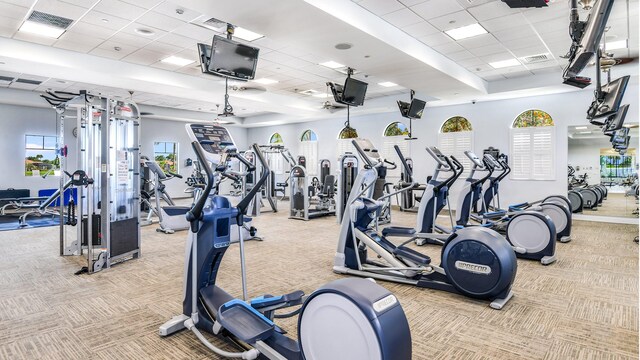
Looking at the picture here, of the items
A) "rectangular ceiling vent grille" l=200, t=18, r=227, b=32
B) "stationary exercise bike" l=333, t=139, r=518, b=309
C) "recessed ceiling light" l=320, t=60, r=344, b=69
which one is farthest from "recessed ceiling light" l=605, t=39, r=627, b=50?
"rectangular ceiling vent grille" l=200, t=18, r=227, b=32

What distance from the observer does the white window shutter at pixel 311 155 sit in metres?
14.5

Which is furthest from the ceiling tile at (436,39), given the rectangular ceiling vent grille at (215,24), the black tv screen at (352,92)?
the rectangular ceiling vent grille at (215,24)

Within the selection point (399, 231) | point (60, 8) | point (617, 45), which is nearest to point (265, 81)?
point (60, 8)

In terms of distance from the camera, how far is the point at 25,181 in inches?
→ 428

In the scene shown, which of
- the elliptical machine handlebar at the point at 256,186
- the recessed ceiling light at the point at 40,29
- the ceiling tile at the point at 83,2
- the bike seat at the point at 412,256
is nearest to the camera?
the elliptical machine handlebar at the point at 256,186

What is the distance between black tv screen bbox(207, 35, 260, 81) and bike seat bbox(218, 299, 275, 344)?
12.8ft

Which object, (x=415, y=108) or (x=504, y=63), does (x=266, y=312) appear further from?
(x=415, y=108)

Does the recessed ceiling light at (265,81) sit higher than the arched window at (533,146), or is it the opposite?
the recessed ceiling light at (265,81)

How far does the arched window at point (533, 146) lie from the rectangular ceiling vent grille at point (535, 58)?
238 centimetres

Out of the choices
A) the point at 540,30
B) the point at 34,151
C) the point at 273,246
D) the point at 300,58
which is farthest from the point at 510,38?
the point at 34,151

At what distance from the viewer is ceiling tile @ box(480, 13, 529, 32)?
5.40 meters

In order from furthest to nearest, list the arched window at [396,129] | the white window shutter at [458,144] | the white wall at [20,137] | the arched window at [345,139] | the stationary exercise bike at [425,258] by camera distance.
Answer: the arched window at [345,139], the arched window at [396,129], the white window shutter at [458,144], the white wall at [20,137], the stationary exercise bike at [425,258]

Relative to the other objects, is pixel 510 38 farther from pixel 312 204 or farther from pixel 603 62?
pixel 312 204

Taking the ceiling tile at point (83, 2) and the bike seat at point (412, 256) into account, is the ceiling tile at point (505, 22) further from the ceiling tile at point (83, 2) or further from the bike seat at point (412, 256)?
the ceiling tile at point (83, 2)
